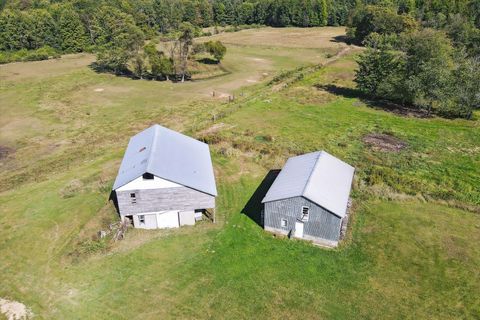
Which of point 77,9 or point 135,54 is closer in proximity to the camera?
point 135,54

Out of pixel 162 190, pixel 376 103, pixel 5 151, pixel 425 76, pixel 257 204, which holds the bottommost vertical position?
pixel 257 204

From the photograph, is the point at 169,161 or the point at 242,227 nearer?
the point at 242,227

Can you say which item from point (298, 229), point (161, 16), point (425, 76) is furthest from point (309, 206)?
point (161, 16)

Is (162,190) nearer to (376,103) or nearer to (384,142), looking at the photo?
(384,142)

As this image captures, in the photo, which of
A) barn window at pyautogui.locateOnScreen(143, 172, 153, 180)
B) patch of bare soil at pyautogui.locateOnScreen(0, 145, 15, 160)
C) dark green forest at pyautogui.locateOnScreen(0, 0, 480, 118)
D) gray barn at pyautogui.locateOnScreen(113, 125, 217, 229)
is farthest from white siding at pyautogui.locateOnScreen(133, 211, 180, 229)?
dark green forest at pyautogui.locateOnScreen(0, 0, 480, 118)

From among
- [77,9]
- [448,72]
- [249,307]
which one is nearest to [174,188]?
[249,307]

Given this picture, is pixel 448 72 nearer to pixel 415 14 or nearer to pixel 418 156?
pixel 418 156

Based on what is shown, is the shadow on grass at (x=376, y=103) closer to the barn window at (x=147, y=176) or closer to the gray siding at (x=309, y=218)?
the gray siding at (x=309, y=218)

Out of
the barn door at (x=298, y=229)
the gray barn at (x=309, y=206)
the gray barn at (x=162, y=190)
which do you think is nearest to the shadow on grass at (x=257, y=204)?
the gray barn at (x=309, y=206)
